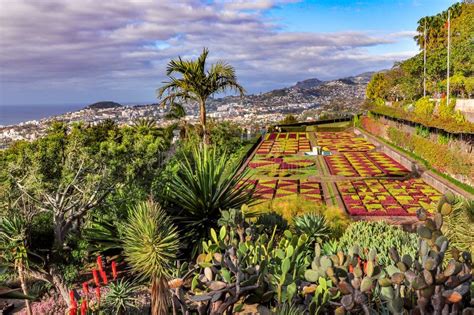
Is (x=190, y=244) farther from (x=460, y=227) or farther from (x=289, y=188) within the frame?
(x=289, y=188)

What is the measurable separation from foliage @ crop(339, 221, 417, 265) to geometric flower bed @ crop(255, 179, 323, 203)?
31.8 ft

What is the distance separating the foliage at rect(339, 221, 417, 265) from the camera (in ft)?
21.9

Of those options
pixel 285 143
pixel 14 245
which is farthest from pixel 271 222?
pixel 285 143

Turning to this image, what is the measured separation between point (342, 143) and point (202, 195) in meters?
34.8

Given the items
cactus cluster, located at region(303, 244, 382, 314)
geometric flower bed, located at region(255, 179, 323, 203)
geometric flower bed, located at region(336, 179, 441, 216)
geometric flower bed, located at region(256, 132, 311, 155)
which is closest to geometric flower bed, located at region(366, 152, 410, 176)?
geometric flower bed, located at region(336, 179, 441, 216)

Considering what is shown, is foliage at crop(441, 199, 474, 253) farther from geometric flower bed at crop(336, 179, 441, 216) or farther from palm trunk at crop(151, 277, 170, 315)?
geometric flower bed at crop(336, 179, 441, 216)

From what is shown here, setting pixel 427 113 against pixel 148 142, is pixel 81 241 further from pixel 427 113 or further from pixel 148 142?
pixel 427 113

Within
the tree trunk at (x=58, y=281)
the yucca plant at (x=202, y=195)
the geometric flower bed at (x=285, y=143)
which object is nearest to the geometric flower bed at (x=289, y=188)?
the yucca plant at (x=202, y=195)

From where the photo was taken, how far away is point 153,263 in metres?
5.28

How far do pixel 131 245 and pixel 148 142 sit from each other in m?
3.60

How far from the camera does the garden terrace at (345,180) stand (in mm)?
17547

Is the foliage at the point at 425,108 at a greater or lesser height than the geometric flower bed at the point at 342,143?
greater

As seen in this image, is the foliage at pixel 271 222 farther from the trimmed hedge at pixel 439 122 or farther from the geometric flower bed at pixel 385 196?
the trimmed hedge at pixel 439 122

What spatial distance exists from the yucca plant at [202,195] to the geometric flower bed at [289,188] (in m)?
11.1
